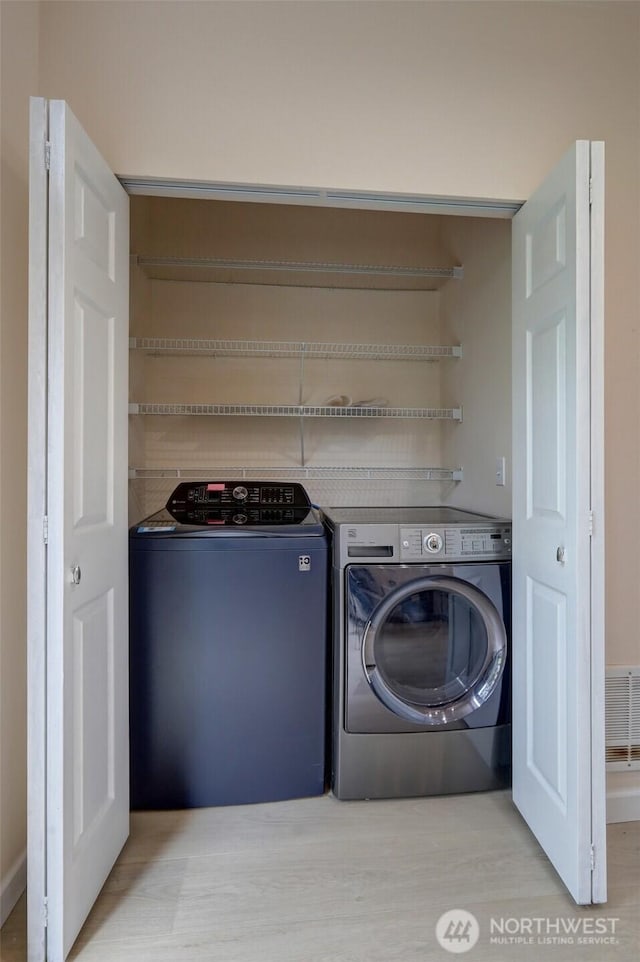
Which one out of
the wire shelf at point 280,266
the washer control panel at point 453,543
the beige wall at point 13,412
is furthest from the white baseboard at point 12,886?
the wire shelf at point 280,266

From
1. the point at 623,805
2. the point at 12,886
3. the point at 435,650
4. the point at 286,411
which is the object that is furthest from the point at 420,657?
the point at 12,886

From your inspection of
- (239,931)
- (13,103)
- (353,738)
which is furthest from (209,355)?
(239,931)

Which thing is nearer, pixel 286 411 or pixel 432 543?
pixel 432 543

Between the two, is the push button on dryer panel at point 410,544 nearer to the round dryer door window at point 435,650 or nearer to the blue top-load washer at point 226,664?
the round dryer door window at point 435,650

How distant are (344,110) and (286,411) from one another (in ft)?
3.93

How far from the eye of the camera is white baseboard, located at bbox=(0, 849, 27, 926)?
1358mm

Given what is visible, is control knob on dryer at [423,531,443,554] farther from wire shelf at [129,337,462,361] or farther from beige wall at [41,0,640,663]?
wire shelf at [129,337,462,361]

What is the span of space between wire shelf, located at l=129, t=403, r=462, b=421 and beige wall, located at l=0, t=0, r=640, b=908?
0.86 m

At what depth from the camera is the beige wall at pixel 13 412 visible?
1.38m

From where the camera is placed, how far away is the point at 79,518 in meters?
1.31

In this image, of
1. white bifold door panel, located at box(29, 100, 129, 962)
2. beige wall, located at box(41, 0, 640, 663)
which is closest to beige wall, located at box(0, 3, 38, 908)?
beige wall, located at box(41, 0, 640, 663)

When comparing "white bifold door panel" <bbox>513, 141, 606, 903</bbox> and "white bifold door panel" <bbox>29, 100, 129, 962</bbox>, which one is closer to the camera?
"white bifold door panel" <bbox>29, 100, 129, 962</bbox>

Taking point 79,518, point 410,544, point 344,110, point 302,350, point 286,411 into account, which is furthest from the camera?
point 302,350

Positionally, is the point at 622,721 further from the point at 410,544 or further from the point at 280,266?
the point at 280,266
